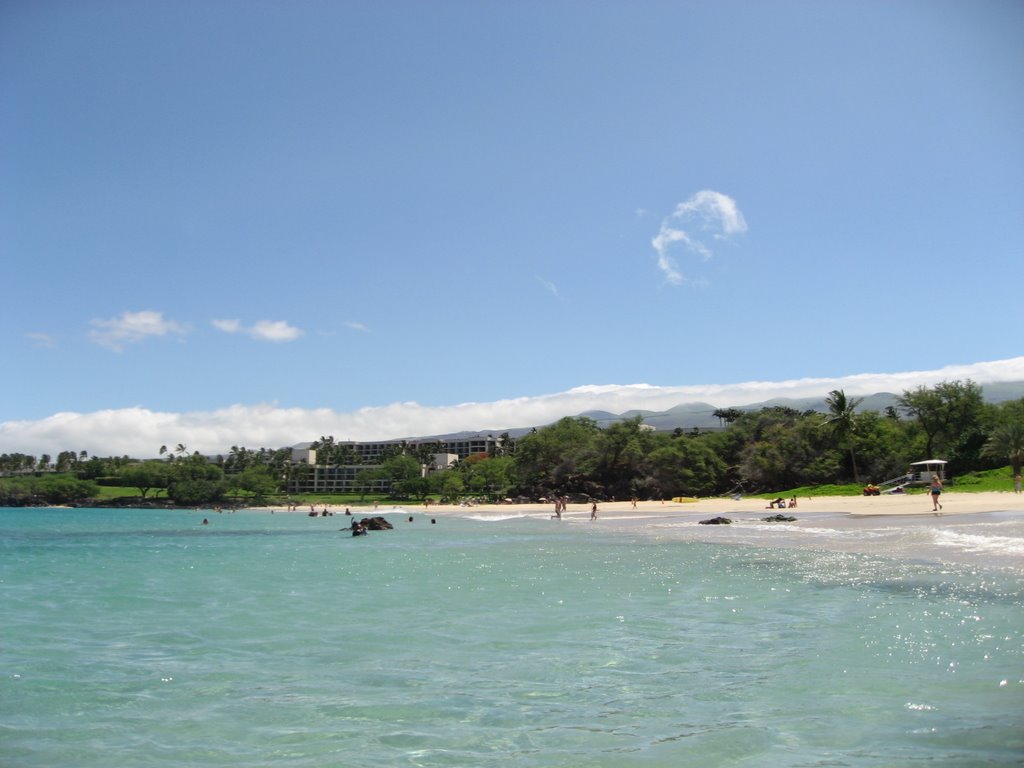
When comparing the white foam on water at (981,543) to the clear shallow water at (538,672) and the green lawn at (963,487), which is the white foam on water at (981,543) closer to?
the clear shallow water at (538,672)

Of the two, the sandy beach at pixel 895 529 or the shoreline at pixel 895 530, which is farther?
the sandy beach at pixel 895 529

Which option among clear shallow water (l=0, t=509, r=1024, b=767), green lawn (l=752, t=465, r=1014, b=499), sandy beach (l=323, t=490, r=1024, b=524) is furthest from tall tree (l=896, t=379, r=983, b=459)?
clear shallow water (l=0, t=509, r=1024, b=767)

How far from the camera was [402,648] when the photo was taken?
12.1m

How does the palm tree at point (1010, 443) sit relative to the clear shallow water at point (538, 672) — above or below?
above

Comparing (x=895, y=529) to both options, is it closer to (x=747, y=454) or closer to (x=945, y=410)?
(x=945, y=410)

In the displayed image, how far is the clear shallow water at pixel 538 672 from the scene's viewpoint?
7379mm

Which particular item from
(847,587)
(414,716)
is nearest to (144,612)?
(414,716)

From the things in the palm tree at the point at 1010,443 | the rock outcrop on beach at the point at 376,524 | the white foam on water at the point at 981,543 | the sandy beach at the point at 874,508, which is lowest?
the rock outcrop on beach at the point at 376,524

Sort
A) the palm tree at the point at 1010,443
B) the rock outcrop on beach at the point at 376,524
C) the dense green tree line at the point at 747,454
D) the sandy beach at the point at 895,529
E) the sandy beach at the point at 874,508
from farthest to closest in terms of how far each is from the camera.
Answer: the dense green tree line at the point at 747,454
the rock outcrop on beach at the point at 376,524
the palm tree at the point at 1010,443
the sandy beach at the point at 874,508
the sandy beach at the point at 895,529

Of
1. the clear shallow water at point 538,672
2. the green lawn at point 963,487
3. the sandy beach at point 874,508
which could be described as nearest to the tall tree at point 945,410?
the green lawn at point 963,487

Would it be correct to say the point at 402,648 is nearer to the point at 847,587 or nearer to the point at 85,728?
the point at 85,728

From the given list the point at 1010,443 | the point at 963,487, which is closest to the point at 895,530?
the point at 963,487

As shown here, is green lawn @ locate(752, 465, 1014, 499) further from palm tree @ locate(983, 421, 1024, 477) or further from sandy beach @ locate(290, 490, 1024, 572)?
sandy beach @ locate(290, 490, 1024, 572)

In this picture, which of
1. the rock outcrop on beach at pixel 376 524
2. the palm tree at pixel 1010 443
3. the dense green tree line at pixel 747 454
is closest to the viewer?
the palm tree at pixel 1010 443
